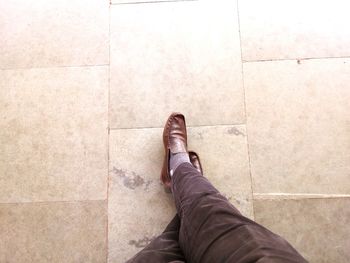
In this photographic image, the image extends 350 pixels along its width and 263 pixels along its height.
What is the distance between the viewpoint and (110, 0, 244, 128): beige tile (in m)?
1.37

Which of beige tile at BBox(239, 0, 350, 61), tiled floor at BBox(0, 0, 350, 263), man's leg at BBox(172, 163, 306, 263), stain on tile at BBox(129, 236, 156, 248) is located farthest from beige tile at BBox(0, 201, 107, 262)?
beige tile at BBox(239, 0, 350, 61)

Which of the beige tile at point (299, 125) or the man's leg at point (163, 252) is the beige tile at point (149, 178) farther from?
the man's leg at point (163, 252)

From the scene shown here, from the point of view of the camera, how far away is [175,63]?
4.63 ft

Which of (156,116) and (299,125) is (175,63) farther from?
(299,125)

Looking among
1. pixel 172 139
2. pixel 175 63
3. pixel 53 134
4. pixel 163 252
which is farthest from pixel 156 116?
pixel 163 252

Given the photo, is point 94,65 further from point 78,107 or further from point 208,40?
point 208,40

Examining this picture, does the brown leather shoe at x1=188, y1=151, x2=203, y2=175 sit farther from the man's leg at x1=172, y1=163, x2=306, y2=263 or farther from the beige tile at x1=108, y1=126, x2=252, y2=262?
the man's leg at x1=172, y1=163, x2=306, y2=263

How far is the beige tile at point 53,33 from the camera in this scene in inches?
56.2

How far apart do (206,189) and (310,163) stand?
20.5 inches

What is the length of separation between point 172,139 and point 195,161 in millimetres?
128

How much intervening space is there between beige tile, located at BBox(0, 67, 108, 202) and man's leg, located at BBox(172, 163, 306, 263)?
1.43 feet

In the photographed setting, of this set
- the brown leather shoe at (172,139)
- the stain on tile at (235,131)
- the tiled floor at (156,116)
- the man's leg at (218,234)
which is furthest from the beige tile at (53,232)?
the stain on tile at (235,131)

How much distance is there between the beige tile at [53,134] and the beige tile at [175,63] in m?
0.10

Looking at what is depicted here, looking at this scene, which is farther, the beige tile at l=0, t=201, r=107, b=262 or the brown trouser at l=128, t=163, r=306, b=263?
the beige tile at l=0, t=201, r=107, b=262
